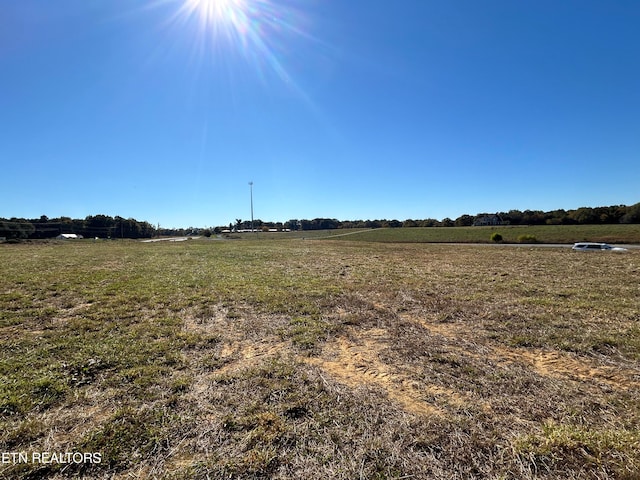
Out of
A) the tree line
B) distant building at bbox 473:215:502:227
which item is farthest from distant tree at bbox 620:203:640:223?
distant building at bbox 473:215:502:227

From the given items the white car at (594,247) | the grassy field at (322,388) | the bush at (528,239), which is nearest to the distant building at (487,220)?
the bush at (528,239)

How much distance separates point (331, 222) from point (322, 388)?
114905 mm

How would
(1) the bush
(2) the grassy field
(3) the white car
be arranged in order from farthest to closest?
(1) the bush, (3) the white car, (2) the grassy field

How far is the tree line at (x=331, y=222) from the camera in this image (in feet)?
206

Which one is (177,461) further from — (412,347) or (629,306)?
(629,306)

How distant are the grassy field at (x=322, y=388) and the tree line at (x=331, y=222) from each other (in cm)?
8047

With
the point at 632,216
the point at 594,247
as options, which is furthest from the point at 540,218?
the point at 594,247

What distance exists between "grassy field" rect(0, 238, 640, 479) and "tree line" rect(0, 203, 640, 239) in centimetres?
8047

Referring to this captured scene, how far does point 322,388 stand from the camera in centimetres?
334

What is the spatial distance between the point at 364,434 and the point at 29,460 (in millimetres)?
2850

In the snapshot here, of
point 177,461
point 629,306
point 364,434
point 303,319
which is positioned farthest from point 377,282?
point 177,461

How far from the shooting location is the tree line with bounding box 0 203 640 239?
6294 centimetres

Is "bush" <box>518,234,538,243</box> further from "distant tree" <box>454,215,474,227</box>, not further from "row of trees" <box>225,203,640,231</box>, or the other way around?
"distant tree" <box>454,215,474,227</box>

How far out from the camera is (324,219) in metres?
123
